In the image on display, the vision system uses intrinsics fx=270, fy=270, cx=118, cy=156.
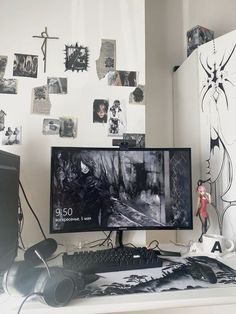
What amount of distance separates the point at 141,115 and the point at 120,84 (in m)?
0.20

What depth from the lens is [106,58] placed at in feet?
4.83

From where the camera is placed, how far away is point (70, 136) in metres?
1.41

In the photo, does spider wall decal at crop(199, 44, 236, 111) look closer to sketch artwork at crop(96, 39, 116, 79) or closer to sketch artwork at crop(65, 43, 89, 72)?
sketch artwork at crop(96, 39, 116, 79)

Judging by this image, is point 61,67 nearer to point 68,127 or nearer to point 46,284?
point 68,127

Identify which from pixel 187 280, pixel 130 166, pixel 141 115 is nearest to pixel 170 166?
pixel 130 166

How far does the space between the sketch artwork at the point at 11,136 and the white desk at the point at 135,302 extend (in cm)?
77

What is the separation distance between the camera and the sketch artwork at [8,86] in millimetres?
1370

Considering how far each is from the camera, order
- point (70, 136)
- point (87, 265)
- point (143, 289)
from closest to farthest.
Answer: point (143, 289)
point (87, 265)
point (70, 136)

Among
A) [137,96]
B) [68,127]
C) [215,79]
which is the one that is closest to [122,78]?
[137,96]

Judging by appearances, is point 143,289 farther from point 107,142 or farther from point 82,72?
A: point 82,72

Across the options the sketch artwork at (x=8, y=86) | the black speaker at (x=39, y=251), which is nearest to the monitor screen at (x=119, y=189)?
the black speaker at (x=39, y=251)

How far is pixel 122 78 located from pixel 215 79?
0.50m

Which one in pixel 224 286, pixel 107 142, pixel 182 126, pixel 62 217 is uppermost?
pixel 182 126

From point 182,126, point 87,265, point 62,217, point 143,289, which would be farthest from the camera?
point 182,126
